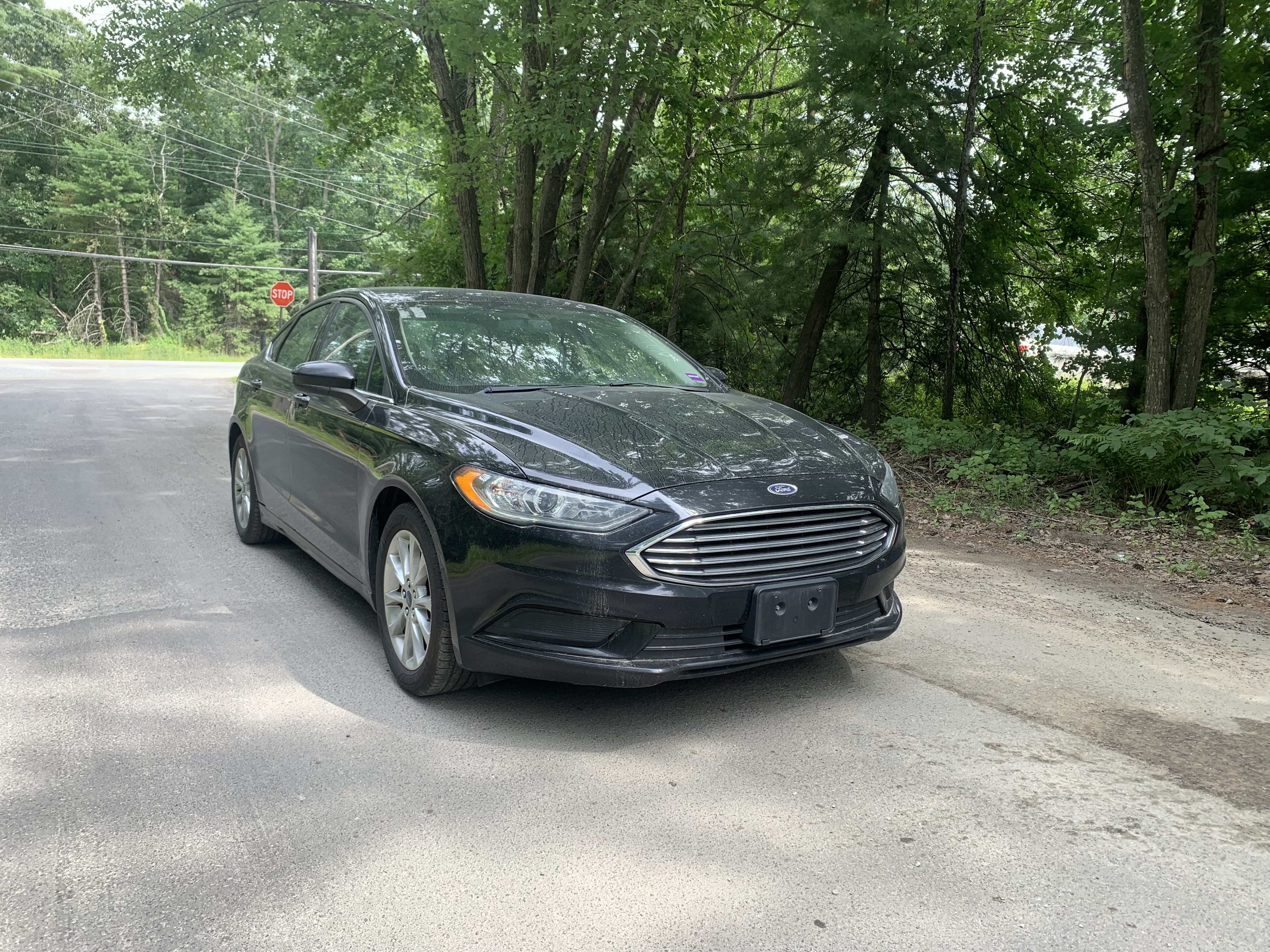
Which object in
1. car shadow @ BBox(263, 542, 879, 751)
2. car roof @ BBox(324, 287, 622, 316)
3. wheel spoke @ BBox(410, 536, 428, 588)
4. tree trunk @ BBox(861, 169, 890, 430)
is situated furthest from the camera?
tree trunk @ BBox(861, 169, 890, 430)

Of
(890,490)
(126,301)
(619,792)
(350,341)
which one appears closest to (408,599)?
(619,792)

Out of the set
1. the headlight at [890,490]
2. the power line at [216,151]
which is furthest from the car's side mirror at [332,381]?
the power line at [216,151]

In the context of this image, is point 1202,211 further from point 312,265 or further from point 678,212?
point 312,265

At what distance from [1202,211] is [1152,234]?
488 millimetres

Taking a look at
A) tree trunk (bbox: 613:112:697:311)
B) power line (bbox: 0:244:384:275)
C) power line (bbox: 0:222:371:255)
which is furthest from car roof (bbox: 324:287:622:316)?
power line (bbox: 0:222:371:255)

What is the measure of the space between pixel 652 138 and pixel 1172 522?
8.96 m

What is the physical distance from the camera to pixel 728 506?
331cm

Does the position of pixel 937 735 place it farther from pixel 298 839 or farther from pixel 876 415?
pixel 876 415

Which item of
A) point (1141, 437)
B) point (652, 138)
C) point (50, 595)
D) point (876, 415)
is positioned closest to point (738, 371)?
point (876, 415)

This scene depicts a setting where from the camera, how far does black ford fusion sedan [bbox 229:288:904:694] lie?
3262 millimetres

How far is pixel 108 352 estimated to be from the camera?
41.8m

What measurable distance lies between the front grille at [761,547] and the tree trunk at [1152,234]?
5.99 m

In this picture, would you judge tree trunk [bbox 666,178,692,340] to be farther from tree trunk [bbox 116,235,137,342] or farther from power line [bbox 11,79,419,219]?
tree trunk [bbox 116,235,137,342]

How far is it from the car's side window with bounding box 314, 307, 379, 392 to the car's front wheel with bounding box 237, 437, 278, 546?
1.23 m
